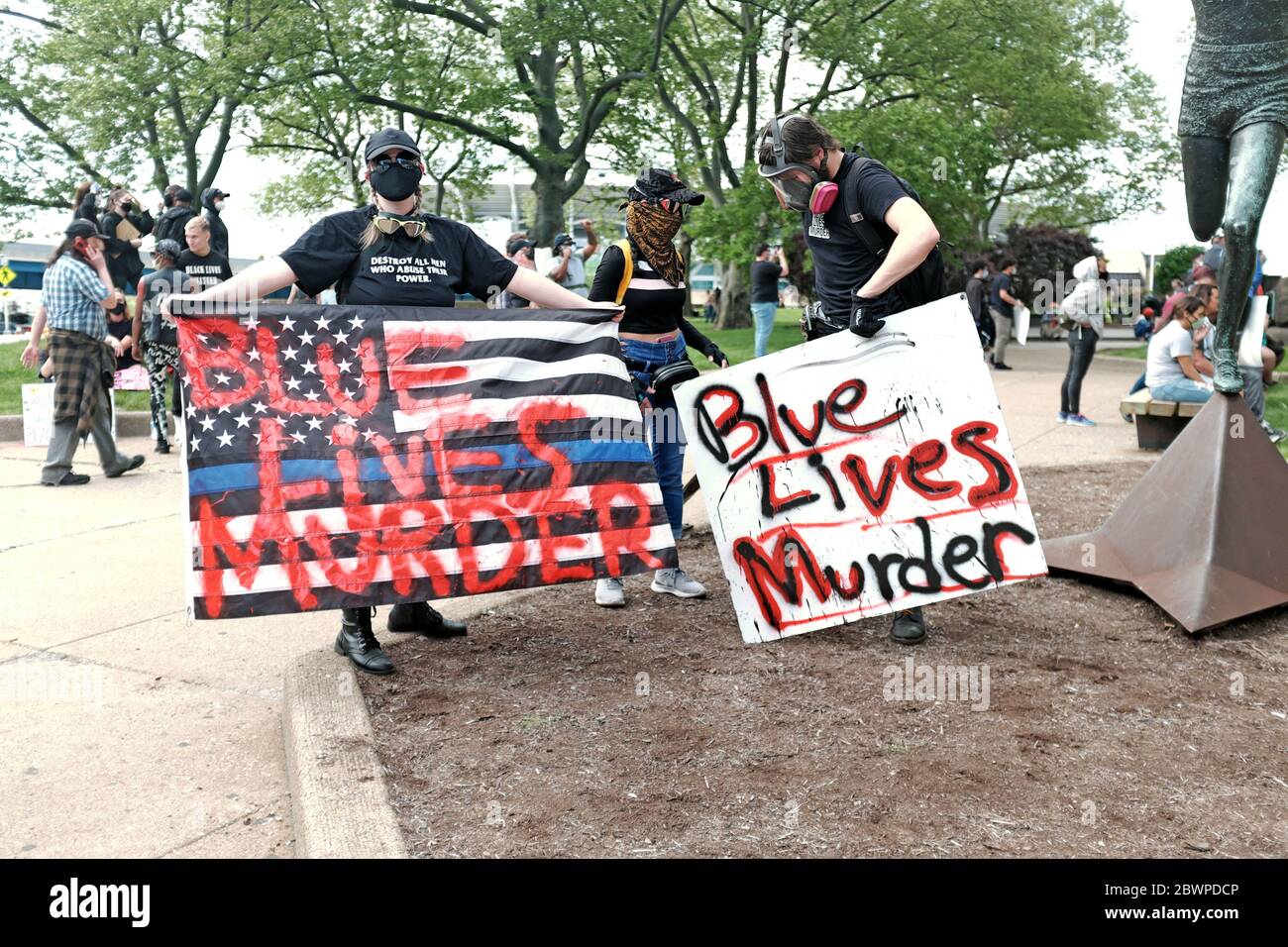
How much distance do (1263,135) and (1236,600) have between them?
6.46 ft

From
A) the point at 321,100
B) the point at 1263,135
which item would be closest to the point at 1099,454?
the point at 1263,135

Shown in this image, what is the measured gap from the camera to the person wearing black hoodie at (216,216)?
12211mm

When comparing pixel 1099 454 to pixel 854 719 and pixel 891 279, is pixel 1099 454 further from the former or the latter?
pixel 854 719

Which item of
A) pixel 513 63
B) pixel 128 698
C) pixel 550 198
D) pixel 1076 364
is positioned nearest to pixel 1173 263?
pixel 550 198

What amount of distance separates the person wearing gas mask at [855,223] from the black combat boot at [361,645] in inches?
79.7

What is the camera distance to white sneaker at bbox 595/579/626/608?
554cm

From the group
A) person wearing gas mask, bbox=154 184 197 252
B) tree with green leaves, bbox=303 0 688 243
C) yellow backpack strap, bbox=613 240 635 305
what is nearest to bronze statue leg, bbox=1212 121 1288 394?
yellow backpack strap, bbox=613 240 635 305

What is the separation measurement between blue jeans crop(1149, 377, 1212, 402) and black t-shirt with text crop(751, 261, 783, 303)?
8786mm

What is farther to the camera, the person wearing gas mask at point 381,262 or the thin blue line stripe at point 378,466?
the person wearing gas mask at point 381,262

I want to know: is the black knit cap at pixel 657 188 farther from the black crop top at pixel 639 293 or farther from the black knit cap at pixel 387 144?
the black knit cap at pixel 387 144

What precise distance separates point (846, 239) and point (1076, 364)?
8.37m

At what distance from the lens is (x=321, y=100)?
71.5 feet

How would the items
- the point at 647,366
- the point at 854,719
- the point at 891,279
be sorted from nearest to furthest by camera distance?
1. the point at 854,719
2. the point at 891,279
3. the point at 647,366

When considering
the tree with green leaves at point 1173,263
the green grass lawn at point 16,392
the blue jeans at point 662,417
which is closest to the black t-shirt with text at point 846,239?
the blue jeans at point 662,417
